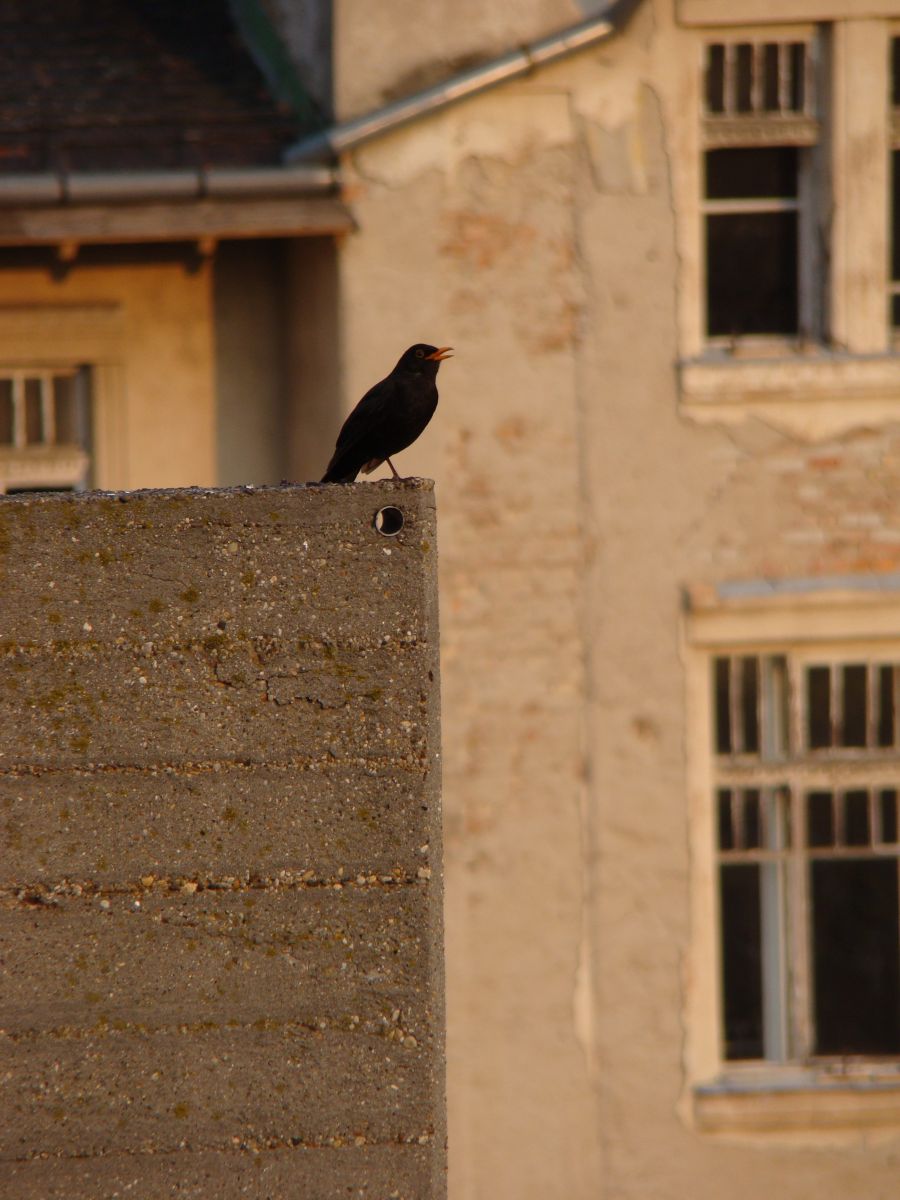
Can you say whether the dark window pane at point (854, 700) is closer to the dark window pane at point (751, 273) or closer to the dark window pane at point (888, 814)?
the dark window pane at point (888, 814)

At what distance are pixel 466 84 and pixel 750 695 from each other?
10.5 feet

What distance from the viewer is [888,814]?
10.3 m

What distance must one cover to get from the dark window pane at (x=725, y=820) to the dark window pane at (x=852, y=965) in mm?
464

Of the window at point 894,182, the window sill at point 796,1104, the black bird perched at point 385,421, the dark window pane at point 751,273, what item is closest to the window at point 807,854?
the window sill at point 796,1104

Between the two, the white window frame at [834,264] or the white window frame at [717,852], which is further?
the white window frame at [717,852]

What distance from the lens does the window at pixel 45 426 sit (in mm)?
10547

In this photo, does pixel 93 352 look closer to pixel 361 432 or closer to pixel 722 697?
pixel 722 697

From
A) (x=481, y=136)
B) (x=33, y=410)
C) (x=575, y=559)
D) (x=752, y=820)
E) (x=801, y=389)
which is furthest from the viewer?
(x=33, y=410)

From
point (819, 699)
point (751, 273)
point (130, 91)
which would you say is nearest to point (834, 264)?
point (751, 273)

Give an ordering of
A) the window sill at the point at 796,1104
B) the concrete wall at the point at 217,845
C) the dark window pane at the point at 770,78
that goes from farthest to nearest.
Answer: the window sill at the point at 796,1104, the dark window pane at the point at 770,78, the concrete wall at the point at 217,845

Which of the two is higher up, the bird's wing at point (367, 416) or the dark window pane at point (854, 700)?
the bird's wing at point (367, 416)

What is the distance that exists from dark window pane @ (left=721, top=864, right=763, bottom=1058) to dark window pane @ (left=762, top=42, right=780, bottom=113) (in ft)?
12.1

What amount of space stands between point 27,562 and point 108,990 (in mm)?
736

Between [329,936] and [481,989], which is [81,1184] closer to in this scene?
[329,936]
